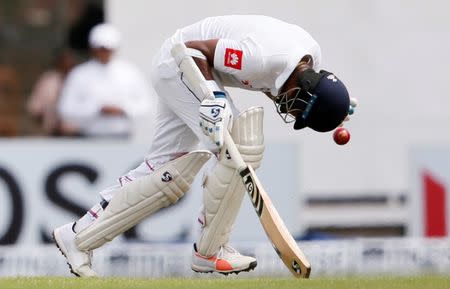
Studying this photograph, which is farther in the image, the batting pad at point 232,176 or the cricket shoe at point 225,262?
the cricket shoe at point 225,262

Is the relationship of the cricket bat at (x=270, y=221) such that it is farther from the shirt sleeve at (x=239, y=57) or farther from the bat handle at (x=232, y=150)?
the shirt sleeve at (x=239, y=57)

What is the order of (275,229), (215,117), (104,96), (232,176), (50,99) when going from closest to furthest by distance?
(215,117), (275,229), (232,176), (104,96), (50,99)

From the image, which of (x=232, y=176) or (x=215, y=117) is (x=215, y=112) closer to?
(x=215, y=117)

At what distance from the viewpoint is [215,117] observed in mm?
6801

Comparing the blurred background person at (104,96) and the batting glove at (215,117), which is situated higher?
the batting glove at (215,117)

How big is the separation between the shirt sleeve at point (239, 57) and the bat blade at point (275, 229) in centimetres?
41

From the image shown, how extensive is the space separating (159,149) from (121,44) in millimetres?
5047

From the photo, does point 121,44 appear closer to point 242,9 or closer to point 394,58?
point 242,9

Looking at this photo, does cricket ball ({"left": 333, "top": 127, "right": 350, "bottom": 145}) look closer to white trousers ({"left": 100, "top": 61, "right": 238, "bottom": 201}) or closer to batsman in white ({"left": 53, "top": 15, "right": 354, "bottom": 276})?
batsman in white ({"left": 53, "top": 15, "right": 354, "bottom": 276})

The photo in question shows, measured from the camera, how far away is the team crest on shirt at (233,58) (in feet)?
22.5

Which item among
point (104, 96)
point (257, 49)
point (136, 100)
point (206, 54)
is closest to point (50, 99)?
point (104, 96)

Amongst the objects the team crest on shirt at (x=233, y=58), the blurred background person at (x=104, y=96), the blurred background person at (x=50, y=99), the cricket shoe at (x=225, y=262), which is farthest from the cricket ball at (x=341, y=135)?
the blurred background person at (x=50, y=99)

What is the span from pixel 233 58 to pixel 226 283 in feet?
3.07

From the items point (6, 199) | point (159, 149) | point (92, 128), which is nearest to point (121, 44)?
point (92, 128)
